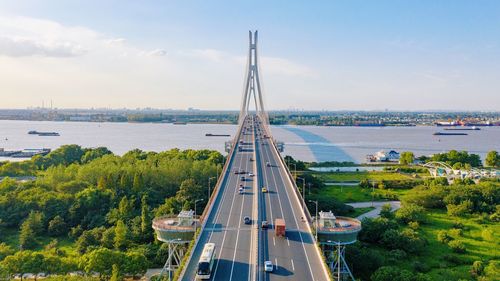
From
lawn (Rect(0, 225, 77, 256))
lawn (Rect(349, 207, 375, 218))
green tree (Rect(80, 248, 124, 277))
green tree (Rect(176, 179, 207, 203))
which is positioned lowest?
lawn (Rect(0, 225, 77, 256))

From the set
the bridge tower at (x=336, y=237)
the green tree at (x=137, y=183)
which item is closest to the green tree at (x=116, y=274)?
the bridge tower at (x=336, y=237)

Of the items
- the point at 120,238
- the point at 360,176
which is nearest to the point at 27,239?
the point at 120,238

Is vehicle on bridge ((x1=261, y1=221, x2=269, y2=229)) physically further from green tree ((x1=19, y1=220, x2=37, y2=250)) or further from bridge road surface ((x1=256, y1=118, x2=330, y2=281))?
green tree ((x1=19, y1=220, x2=37, y2=250))

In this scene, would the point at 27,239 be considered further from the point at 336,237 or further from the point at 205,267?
the point at 336,237

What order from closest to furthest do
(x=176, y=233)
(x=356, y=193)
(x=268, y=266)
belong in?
1. (x=268, y=266)
2. (x=176, y=233)
3. (x=356, y=193)

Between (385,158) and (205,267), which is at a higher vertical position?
(205,267)

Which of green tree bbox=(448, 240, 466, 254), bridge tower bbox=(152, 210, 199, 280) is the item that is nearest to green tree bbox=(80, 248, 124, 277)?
bridge tower bbox=(152, 210, 199, 280)
